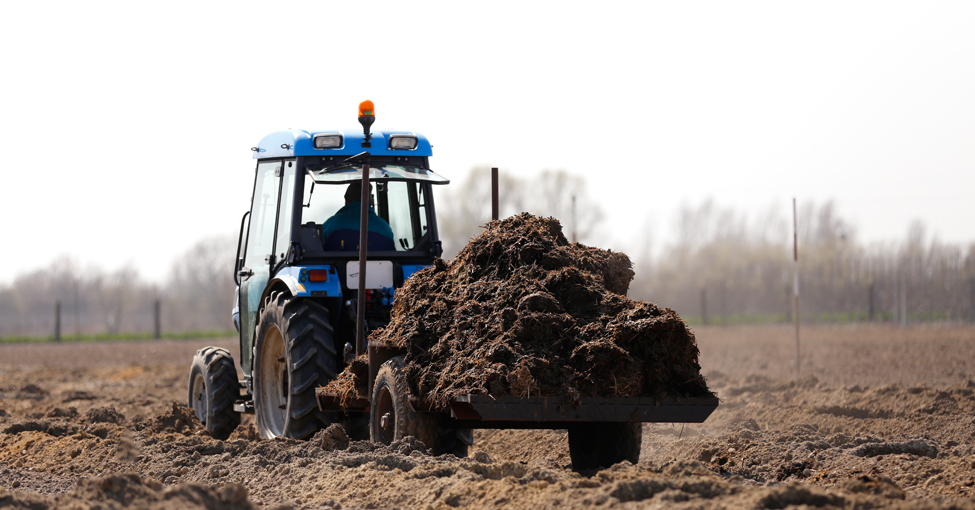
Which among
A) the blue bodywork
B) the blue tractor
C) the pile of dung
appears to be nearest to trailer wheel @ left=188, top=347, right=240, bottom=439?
the blue tractor

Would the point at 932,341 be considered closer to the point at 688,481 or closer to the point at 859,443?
the point at 859,443

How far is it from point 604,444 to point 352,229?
123 inches

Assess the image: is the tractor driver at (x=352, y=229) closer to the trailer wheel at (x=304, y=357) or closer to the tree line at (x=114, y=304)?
the trailer wheel at (x=304, y=357)

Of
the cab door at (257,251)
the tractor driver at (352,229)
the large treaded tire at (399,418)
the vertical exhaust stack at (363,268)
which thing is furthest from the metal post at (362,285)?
the cab door at (257,251)

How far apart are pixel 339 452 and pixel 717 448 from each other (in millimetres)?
2980

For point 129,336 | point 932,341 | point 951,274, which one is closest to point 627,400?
point 932,341

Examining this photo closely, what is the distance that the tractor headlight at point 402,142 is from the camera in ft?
27.5

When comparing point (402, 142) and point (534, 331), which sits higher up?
point (402, 142)

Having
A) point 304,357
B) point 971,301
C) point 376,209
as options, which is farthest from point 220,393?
point 971,301

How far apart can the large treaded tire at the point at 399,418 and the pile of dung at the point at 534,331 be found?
0.35ft

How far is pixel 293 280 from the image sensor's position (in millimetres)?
7738

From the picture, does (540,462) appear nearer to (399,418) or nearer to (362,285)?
(399,418)

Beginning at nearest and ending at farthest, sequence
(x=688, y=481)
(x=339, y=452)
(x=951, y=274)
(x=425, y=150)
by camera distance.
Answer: (x=688, y=481) < (x=339, y=452) < (x=425, y=150) < (x=951, y=274)

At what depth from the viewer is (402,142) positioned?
27.6 ft
